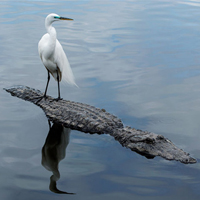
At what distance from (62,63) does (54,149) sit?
2530 millimetres

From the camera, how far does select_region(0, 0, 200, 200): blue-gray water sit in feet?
19.8

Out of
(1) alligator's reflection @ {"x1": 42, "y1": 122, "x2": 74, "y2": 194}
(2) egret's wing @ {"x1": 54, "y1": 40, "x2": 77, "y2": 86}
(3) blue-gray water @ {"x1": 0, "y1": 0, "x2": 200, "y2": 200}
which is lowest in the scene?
(1) alligator's reflection @ {"x1": 42, "y1": 122, "x2": 74, "y2": 194}

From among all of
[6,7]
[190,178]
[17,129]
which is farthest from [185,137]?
[6,7]

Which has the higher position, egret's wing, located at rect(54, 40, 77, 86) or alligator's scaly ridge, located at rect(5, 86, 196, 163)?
egret's wing, located at rect(54, 40, 77, 86)

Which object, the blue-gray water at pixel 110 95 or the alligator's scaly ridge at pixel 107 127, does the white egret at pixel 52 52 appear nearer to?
the alligator's scaly ridge at pixel 107 127

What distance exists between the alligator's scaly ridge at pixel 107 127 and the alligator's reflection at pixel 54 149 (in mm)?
201

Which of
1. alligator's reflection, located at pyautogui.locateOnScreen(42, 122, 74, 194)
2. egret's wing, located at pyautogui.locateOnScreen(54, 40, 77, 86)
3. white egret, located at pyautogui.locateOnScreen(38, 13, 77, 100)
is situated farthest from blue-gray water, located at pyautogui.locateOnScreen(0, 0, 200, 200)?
white egret, located at pyautogui.locateOnScreen(38, 13, 77, 100)

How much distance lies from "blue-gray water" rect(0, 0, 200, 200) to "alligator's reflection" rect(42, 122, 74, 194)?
0.34ft

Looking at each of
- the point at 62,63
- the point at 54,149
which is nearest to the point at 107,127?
the point at 54,149

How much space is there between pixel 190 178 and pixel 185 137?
165cm

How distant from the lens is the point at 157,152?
6.72 m

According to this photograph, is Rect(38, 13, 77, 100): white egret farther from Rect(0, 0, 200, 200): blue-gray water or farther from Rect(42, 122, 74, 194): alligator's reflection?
Rect(42, 122, 74, 194): alligator's reflection

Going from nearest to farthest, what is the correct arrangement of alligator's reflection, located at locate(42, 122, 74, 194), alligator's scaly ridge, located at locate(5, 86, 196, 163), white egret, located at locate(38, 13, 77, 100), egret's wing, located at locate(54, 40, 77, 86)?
1. alligator's reflection, located at locate(42, 122, 74, 194)
2. alligator's scaly ridge, located at locate(5, 86, 196, 163)
3. white egret, located at locate(38, 13, 77, 100)
4. egret's wing, located at locate(54, 40, 77, 86)

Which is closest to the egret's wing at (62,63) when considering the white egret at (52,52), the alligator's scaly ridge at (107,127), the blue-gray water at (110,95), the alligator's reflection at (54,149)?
the white egret at (52,52)
